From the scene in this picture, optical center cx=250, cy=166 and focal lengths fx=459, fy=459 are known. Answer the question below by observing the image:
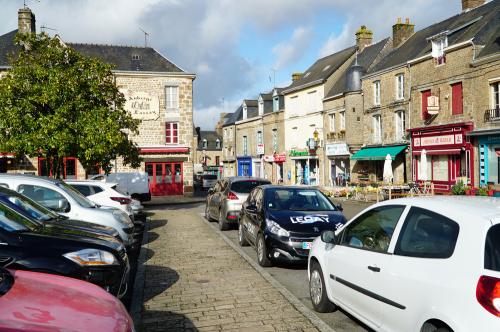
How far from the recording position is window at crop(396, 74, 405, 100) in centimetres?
2727

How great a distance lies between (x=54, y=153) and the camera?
55.5ft

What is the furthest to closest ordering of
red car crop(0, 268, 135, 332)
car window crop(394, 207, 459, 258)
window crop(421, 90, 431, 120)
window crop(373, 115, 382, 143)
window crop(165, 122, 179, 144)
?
window crop(165, 122, 179, 144) → window crop(373, 115, 382, 143) → window crop(421, 90, 431, 120) → car window crop(394, 207, 459, 258) → red car crop(0, 268, 135, 332)

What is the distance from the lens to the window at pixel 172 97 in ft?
105

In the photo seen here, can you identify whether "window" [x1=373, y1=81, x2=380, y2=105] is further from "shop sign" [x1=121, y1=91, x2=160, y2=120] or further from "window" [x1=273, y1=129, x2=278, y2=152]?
"window" [x1=273, y1=129, x2=278, y2=152]

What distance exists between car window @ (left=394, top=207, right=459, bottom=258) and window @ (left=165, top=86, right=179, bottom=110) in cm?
2911

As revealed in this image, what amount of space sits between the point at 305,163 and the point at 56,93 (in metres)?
26.6

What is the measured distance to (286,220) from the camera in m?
8.15

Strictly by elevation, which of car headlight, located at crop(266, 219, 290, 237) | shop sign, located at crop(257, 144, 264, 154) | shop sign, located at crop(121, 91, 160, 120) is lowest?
car headlight, located at crop(266, 219, 290, 237)

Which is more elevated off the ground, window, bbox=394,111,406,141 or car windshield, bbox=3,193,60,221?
window, bbox=394,111,406,141

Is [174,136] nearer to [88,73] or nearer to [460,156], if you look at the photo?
[88,73]

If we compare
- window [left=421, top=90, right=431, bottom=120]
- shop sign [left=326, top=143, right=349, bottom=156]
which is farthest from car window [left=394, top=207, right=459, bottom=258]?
shop sign [left=326, top=143, right=349, bottom=156]

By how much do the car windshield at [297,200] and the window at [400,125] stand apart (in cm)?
1944

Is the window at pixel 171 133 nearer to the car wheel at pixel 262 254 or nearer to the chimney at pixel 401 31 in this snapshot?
the chimney at pixel 401 31

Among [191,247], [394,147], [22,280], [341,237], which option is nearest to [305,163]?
[394,147]
